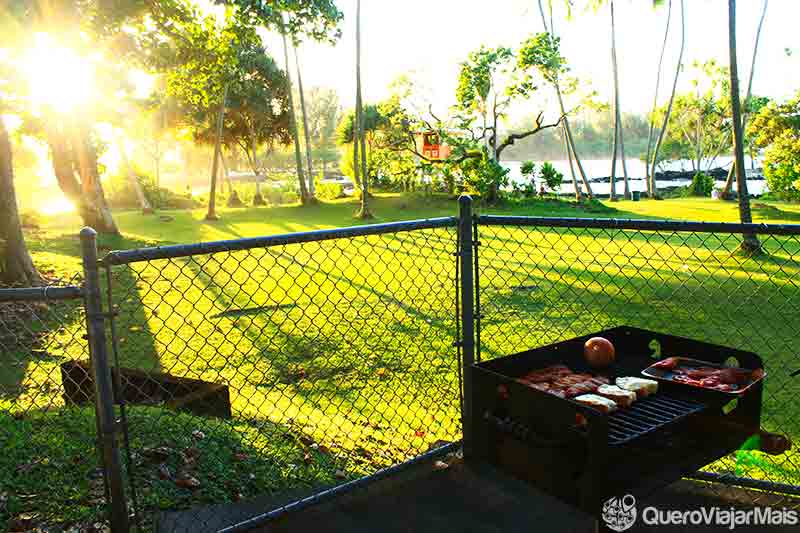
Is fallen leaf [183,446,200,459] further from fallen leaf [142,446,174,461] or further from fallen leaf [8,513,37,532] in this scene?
fallen leaf [8,513,37,532]

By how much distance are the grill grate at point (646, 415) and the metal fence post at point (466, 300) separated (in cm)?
80

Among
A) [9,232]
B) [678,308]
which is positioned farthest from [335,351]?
[9,232]

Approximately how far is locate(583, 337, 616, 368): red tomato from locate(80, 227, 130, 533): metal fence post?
2.06 meters

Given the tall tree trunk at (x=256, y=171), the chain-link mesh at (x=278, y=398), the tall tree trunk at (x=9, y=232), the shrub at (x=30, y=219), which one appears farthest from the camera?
the tall tree trunk at (x=256, y=171)

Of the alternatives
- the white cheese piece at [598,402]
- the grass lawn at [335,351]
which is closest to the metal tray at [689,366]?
the white cheese piece at [598,402]

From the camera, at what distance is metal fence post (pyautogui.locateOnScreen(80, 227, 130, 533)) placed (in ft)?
6.90

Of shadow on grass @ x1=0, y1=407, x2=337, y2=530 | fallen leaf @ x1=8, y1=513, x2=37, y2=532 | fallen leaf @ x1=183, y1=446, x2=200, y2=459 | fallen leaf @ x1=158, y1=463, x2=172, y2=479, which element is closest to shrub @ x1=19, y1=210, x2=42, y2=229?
shadow on grass @ x1=0, y1=407, x2=337, y2=530

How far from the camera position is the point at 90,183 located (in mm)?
16422

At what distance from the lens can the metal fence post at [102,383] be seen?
2.10 m

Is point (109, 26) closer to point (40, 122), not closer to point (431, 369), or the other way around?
point (40, 122)

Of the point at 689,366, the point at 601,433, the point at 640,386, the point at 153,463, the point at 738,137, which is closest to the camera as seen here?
the point at 601,433

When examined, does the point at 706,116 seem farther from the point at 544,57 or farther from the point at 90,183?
the point at 90,183

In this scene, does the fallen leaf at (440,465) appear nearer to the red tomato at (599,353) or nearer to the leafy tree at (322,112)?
the red tomato at (599,353)

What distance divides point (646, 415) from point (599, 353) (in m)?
0.51
